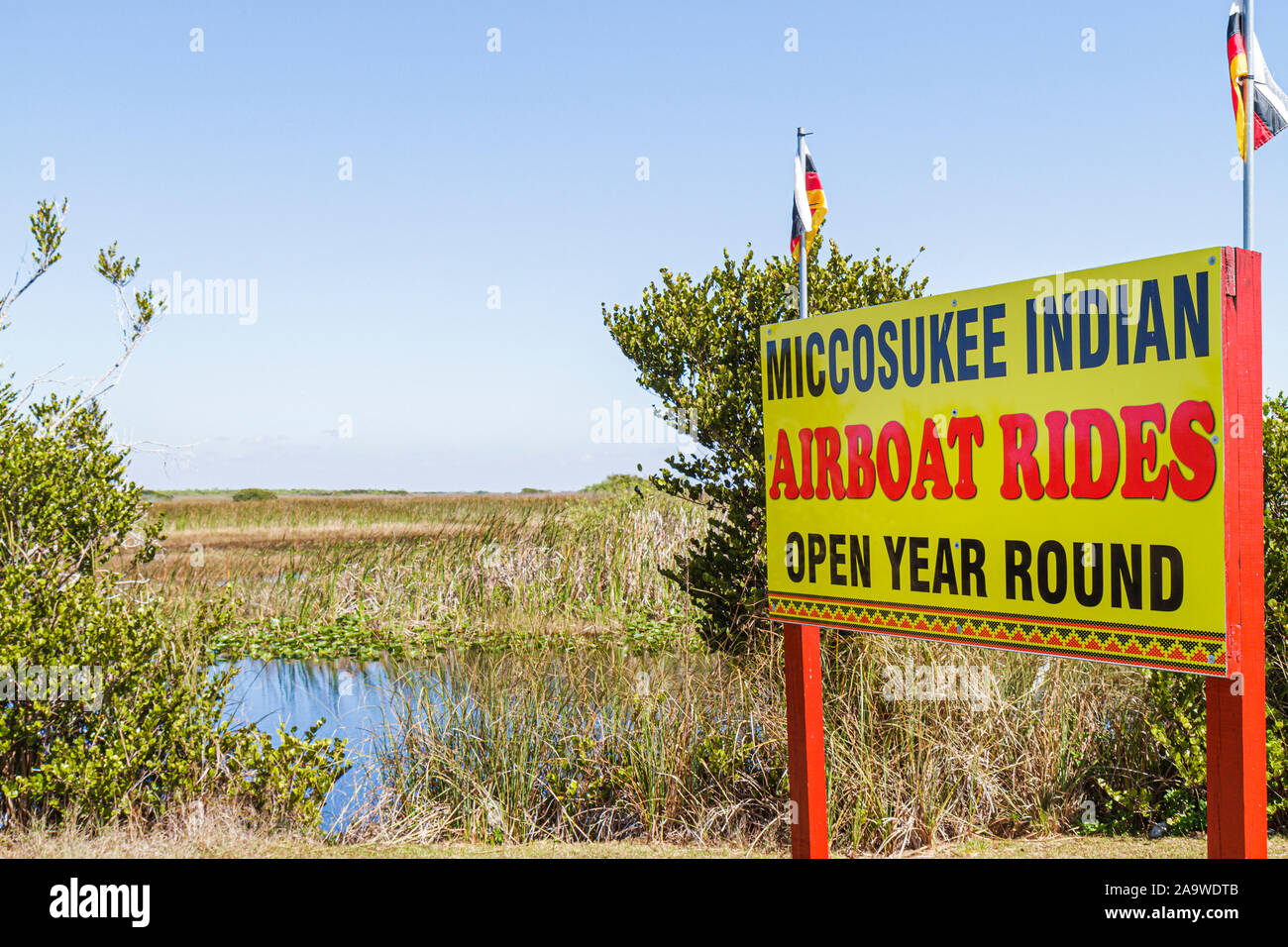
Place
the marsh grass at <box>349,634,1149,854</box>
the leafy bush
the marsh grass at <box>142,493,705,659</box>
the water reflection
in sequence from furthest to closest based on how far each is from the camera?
1. the marsh grass at <box>142,493,705,659</box>
2. the water reflection
3. the marsh grass at <box>349,634,1149,854</box>
4. the leafy bush

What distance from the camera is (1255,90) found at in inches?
246

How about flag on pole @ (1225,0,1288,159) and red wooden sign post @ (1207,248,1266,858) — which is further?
flag on pole @ (1225,0,1288,159)

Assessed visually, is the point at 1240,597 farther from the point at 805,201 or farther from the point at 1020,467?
the point at 805,201

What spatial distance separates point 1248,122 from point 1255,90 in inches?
18.7

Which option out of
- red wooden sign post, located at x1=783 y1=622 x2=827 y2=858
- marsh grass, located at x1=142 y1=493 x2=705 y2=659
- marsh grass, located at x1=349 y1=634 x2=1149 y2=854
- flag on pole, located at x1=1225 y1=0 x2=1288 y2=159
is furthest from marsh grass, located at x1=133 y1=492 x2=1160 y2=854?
flag on pole, located at x1=1225 y1=0 x2=1288 y2=159

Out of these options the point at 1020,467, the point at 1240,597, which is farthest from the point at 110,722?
the point at 1240,597

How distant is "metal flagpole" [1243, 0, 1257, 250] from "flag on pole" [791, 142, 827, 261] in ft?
8.44

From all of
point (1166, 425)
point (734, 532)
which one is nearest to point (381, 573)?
point (734, 532)

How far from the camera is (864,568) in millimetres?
3871

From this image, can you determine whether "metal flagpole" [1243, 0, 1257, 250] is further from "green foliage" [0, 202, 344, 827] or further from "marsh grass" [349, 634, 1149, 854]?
"green foliage" [0, 202, 344, 827]

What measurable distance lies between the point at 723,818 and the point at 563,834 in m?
1.00

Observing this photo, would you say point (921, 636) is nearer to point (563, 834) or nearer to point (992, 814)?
point (992, 814)

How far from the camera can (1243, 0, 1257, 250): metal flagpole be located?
553 cm

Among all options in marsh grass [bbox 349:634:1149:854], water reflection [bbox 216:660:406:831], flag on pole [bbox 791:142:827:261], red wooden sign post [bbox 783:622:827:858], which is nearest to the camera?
red wooden sign post [bbox 783:622:827:858]
